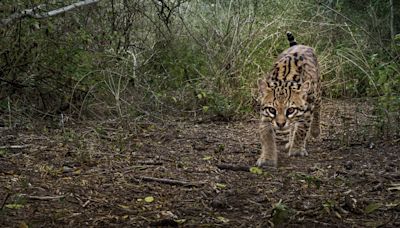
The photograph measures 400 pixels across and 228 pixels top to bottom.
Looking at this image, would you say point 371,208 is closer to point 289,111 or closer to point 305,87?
point 289,111

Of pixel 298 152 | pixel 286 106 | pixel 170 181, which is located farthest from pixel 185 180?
pixel 298 152

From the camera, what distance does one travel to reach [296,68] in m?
6.05

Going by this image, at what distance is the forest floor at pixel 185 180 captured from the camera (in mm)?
3650

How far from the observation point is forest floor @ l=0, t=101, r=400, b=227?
12.0 ft

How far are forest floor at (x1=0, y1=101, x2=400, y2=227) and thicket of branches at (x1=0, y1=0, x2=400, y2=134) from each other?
0.47 meters

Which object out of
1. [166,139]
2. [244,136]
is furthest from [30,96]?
[244,136]

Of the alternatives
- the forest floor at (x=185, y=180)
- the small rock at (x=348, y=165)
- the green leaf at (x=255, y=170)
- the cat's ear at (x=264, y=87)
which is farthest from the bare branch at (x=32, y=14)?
the small rock at (x=348, y=165)

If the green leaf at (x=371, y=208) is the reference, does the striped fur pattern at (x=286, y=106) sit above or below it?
above

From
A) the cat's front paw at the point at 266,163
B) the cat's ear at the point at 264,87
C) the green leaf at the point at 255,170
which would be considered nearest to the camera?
the green leaf at the point at 255,170

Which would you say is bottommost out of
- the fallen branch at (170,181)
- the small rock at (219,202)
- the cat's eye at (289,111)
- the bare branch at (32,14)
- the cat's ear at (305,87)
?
the small rock at (219,202)

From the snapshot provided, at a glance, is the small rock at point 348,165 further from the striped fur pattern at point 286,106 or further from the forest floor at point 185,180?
the striped fur pattern at point 286,106

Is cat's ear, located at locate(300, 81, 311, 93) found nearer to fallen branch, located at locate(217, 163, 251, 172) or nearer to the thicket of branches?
the thicket of branches

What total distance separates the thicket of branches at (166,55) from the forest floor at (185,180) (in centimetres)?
47

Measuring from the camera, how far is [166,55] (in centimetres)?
869
